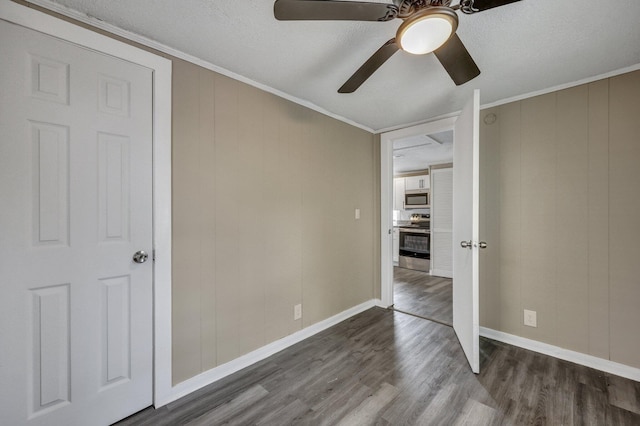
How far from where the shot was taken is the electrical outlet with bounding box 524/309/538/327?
235cm

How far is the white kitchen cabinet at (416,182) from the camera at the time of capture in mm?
5815

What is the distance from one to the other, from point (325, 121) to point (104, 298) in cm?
233

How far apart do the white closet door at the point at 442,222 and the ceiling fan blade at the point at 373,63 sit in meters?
3.89

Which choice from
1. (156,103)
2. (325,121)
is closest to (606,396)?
(325,121)

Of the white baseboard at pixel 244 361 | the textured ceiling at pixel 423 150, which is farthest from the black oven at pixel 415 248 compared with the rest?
the white baseboard at pixel 244 361

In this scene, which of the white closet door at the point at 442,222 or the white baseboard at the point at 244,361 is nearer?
the white baseboard at the point at 244,361

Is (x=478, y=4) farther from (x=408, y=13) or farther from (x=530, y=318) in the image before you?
(x=530, y=318)

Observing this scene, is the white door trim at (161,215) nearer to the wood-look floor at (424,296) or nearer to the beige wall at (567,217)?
the wood-look floor at (424,296)

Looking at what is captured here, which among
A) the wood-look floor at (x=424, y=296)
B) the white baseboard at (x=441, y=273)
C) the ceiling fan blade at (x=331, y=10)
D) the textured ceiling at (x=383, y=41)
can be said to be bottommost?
the wood-look floor at (x=424, y=296)

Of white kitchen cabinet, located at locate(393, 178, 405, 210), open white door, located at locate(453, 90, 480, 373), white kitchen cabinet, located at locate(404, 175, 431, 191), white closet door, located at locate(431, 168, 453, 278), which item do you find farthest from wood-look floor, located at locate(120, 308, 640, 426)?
white kitchen cabinet, located at locate(393, 178, 405, 210)

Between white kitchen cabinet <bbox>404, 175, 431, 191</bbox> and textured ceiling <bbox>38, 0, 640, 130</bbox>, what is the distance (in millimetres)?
3525

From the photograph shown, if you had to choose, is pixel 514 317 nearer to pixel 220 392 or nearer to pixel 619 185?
pixel 619 185

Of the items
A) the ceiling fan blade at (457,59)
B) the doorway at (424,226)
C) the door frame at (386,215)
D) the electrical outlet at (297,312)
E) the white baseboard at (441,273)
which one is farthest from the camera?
the white baseboard at (441,273)

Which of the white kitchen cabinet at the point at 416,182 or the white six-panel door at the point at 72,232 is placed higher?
the white kitchen cabinet at the point at 416,182
